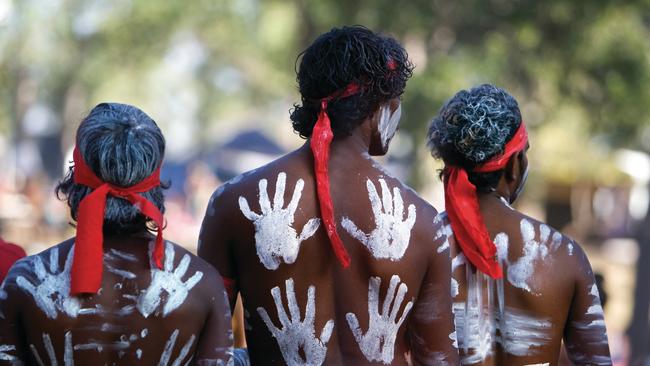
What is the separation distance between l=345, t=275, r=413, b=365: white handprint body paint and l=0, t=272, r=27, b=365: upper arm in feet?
3.18

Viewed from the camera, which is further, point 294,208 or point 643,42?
point 643,42

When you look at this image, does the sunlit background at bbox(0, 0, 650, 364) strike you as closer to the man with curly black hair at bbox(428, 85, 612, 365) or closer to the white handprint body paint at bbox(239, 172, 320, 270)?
the white handprint body paint at bbox(239, 172, 320, 270)

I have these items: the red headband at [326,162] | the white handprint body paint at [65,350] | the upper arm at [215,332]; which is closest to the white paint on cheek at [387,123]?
the red headband at [326,162]

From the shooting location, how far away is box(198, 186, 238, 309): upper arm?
2.93m

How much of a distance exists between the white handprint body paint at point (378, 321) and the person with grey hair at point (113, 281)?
469 millimetres

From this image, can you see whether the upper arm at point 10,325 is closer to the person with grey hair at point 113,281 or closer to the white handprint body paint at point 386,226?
the person with grey hair at point 113,281

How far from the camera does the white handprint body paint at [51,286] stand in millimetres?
2580

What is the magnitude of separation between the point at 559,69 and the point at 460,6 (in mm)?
1566

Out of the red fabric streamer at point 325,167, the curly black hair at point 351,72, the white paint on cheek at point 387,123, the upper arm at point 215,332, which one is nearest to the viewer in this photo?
the upper arm at point 215,332

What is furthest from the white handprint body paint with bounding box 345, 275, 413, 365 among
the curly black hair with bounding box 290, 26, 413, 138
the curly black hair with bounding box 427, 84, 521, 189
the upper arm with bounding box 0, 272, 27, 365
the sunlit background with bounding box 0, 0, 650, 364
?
the sunlit background with bounding box 0, 0, 650, 364

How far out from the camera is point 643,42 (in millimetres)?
10633

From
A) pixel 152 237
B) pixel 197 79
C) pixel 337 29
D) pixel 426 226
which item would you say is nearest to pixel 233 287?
pixel 152 237

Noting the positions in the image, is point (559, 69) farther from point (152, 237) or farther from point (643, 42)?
point (152, 237)

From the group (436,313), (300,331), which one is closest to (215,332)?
(300,331)
